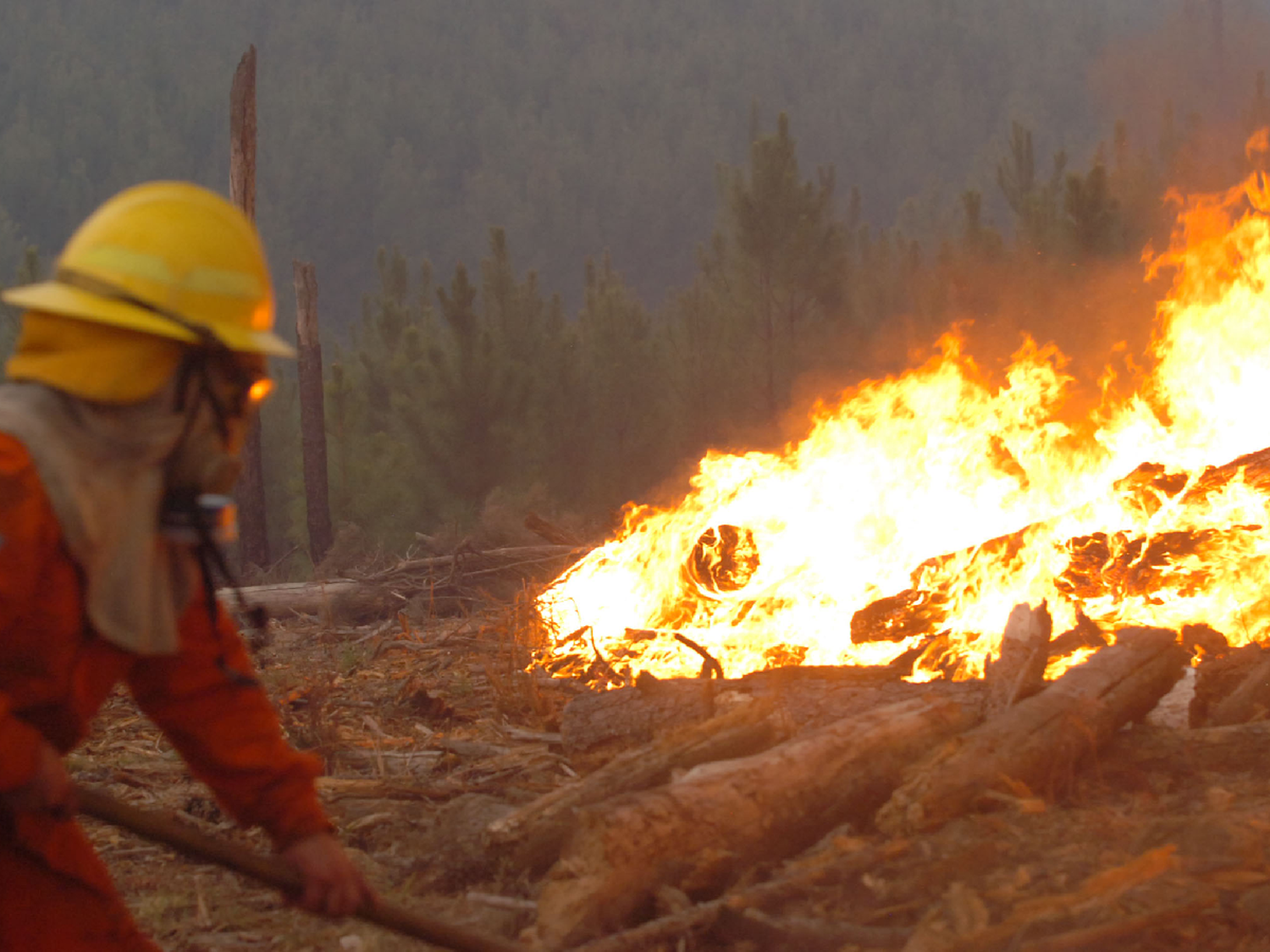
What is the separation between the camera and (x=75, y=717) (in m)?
2.11

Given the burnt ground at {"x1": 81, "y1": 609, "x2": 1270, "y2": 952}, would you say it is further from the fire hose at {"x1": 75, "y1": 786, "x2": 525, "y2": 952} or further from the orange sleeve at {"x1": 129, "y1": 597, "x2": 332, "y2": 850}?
the orange sleeve at {"x1": 129, "y1": 597, "x2": 332, "y2": 850}

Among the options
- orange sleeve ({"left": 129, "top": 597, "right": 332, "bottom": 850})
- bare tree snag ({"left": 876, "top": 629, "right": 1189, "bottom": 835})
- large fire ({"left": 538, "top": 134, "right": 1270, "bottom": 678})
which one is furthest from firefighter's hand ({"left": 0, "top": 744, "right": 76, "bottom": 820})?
large fire ({"left": 538, "top": 134, "right": 1270, "bottom": 678})

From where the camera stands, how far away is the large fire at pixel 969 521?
6.45 metres

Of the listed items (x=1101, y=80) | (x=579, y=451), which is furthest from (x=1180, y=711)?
(x=1101, y=80)

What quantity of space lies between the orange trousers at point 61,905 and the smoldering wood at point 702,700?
323 centimetres

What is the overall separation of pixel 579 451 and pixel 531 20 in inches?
2679

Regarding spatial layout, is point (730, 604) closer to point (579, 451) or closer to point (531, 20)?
point (579, 451)

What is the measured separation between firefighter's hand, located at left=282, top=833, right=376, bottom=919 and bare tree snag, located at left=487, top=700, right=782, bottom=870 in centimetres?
167

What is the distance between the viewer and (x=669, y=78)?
7394cm

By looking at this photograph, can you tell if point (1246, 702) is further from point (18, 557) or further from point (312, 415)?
point (312, 415)

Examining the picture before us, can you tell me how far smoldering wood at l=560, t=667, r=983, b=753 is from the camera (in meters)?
5.11

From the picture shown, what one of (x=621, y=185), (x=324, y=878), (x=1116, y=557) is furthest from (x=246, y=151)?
(x=621, y=185)

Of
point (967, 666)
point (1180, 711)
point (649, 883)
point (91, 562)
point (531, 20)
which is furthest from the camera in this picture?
point (531, 20)

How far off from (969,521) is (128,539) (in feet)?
21.0
